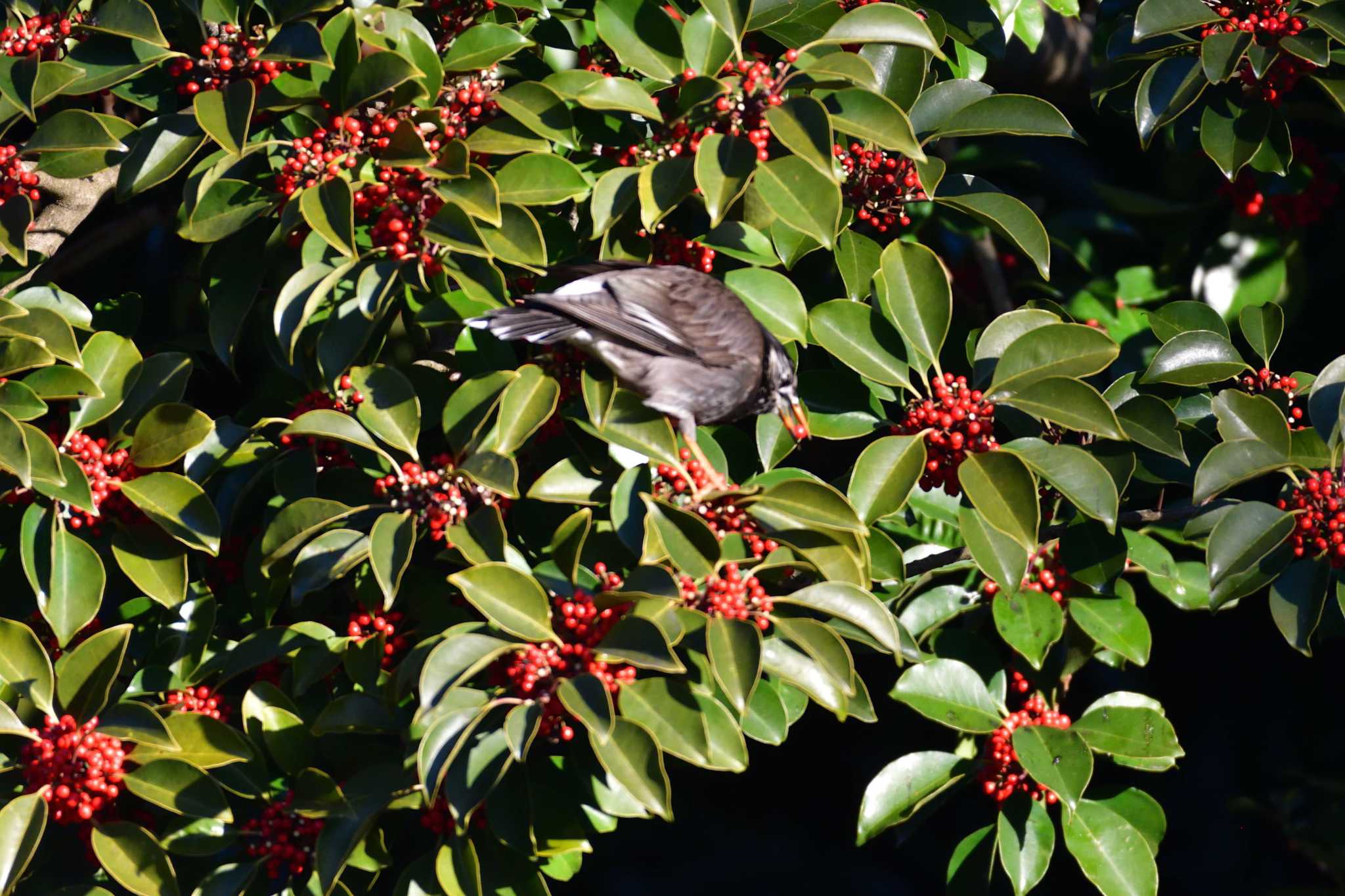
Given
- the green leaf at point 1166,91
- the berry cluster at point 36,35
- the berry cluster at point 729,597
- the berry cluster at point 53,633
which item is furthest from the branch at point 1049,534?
the berry cluster at point 36,35

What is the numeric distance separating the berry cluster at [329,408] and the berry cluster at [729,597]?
→ 2.51 feet

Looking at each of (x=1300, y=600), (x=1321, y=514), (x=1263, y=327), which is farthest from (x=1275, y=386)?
(x=1300, y=600)

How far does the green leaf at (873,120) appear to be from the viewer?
89.7 inches

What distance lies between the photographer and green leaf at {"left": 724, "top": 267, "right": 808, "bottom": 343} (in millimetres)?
2527

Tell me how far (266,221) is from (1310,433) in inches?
82.5

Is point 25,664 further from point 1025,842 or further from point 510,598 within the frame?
point 1025,842

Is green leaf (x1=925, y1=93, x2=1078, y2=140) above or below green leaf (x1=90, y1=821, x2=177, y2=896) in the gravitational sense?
above

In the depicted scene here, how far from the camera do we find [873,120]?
232 cm

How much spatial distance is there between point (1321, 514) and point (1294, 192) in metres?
1.75

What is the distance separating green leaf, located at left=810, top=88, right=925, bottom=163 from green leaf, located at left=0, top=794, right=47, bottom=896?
70.2 inches

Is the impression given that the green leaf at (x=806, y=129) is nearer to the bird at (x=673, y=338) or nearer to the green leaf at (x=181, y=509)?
the bird at (x=673, y=338)

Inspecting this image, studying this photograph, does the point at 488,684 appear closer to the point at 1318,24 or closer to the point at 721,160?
the point at 721,160

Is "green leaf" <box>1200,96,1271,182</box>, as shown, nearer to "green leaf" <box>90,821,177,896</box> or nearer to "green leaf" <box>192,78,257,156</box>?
"green leaf" <box>192,78,257,156</box>

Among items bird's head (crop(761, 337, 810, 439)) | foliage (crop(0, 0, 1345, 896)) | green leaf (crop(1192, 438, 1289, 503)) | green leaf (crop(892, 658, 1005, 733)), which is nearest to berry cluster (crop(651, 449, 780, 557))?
foliage (crop(0, 0, 1345, 896))
